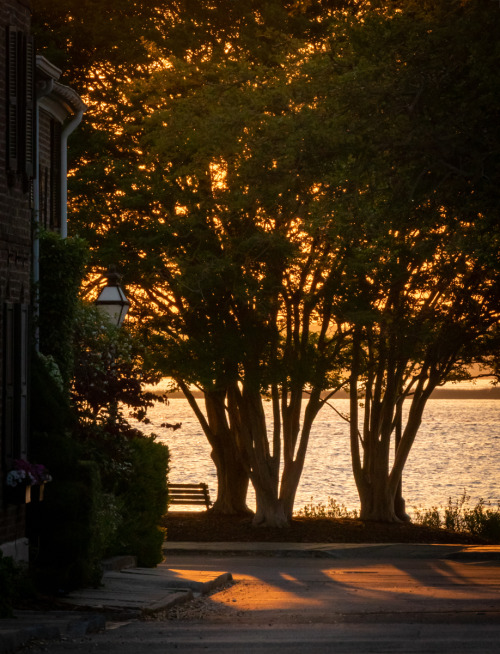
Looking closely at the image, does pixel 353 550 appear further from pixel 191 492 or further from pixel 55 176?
pixel 55 176

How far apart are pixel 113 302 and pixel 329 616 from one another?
280 inches

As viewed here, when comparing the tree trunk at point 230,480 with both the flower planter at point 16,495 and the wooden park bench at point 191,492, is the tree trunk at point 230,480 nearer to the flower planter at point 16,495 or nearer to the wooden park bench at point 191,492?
the wooden park bench at point 191,492

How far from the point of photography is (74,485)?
44.6 feet

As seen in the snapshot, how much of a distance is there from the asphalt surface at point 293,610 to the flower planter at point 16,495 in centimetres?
136

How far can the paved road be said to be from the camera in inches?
390

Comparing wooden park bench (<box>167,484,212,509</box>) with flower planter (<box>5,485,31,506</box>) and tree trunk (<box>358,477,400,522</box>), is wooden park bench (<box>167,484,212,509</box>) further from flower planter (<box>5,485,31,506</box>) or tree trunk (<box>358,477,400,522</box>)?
flower planter (<box>5,485,31,506</box>)

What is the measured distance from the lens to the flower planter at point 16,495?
12.7 metres

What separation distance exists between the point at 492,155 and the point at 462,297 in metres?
14.3

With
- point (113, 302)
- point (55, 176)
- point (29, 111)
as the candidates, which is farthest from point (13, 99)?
point (55, 176)

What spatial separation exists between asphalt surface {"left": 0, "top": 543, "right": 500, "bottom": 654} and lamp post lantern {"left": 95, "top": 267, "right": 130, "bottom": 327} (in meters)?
4.25

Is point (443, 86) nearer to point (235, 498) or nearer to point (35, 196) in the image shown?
point (35, 196)

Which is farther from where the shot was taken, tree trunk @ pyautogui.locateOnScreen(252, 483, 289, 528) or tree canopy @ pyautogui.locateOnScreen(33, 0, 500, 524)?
tree trunk @ pyautogui.locateOnScreen(252, 483, 289, 528)

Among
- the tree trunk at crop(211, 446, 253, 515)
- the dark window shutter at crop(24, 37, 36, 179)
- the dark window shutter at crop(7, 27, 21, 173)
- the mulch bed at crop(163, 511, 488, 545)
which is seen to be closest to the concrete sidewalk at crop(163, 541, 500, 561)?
the mulch bed at crop(163, 511, 488, 545)

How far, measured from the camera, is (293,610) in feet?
43.9
